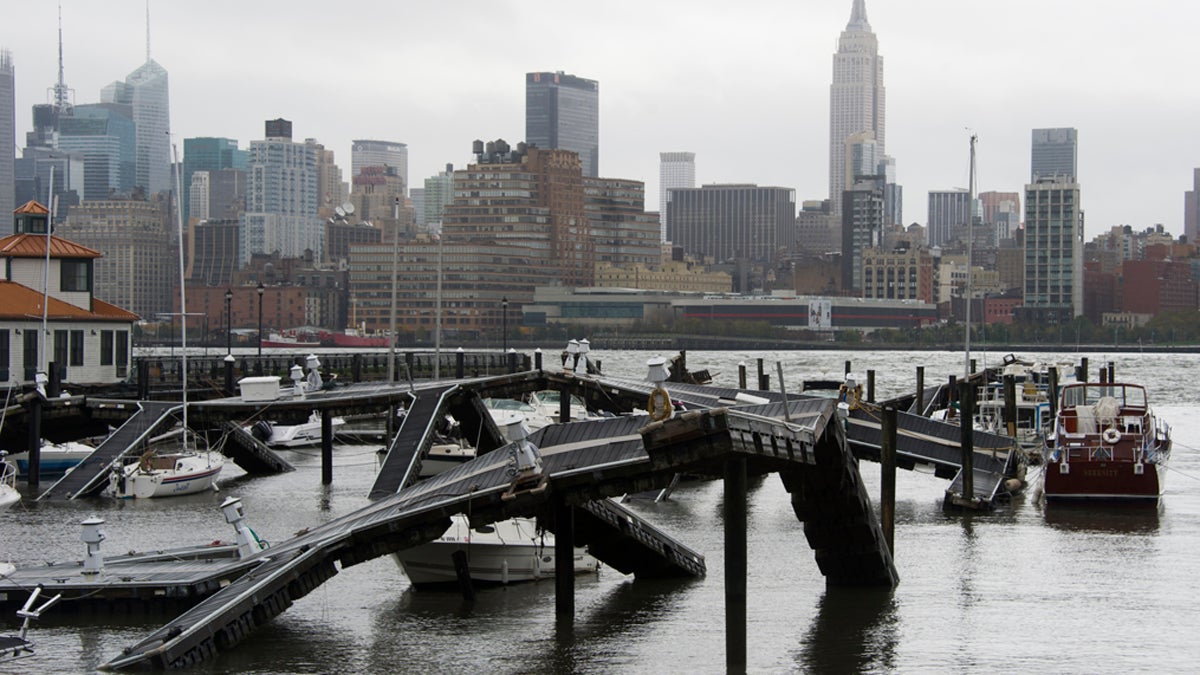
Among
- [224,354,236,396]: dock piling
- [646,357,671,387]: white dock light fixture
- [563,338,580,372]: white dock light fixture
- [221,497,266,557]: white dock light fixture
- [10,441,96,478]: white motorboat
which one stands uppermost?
[646,357,671,387]: white dock light fixture

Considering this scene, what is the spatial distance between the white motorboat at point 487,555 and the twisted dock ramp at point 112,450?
62.3ft

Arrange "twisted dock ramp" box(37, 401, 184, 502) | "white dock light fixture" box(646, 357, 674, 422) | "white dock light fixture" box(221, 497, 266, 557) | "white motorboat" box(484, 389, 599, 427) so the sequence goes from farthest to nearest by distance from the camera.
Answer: "white motorboat" box(484, 389, 599, 427), "twisted dock ramp" box(37, 401, 184, 502), "white dock light fixture" box(221, 497, 266, 557), "white dock light fixture" box(646, 357, 674, 422)

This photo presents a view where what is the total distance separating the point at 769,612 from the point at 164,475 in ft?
80.1

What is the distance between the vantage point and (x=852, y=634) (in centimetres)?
3103

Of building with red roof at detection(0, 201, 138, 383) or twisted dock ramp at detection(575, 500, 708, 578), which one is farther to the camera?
building with red roof at detection(0, 201, 138, 383)

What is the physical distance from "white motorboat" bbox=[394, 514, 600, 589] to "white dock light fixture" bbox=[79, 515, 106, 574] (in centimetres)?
576

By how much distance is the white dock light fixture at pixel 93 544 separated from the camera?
3119 centimetres

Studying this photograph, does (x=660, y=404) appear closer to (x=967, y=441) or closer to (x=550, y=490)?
(x=550, y=490)

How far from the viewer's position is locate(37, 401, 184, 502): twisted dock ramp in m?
49.9

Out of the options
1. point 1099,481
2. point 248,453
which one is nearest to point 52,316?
point 248,453

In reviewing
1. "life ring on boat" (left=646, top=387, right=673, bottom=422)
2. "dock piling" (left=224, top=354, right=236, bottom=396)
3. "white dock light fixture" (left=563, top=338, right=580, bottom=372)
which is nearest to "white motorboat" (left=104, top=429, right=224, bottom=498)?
"dock piling" (left=224, top=354, right=236, bottom=396)

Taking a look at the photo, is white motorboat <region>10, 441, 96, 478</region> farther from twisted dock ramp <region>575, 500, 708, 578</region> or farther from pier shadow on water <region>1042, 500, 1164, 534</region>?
pier shadow on water <region>1042, 500, 1164, 534</region>

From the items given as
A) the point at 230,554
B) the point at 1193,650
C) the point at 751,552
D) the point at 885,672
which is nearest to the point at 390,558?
the point at 230,554

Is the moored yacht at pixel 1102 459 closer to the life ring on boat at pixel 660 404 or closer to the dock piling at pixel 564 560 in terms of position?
the dock piling at pixel 564 560
